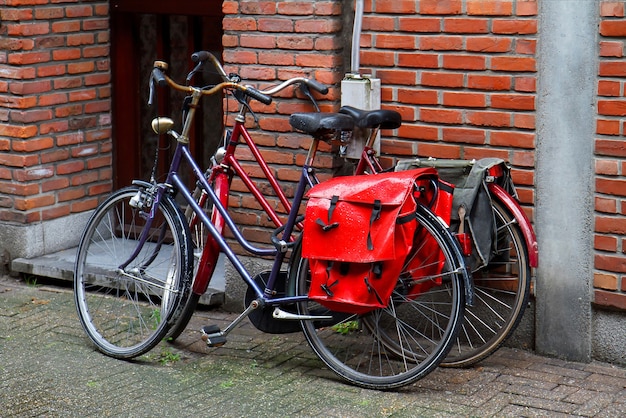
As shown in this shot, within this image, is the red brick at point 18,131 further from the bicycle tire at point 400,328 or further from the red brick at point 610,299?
the red brick at point 610,299

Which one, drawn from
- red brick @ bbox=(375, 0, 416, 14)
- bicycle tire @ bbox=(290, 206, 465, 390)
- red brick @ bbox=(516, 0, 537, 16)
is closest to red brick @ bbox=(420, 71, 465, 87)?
red brick @ bbox=(375, 0, 416, 14)

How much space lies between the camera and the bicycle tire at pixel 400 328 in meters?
5.21

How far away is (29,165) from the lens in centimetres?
729

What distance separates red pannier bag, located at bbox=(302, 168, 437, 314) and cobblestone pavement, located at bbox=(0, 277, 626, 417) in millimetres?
473

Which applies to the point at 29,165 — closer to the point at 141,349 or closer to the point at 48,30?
the point at 48,30

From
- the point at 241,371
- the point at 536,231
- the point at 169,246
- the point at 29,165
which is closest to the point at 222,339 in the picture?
the point at 241,371

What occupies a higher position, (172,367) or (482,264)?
(482,264)

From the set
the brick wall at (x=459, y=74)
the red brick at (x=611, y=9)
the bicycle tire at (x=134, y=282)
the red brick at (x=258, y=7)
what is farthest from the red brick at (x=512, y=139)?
the bicycle tire at (x=134, y=282)

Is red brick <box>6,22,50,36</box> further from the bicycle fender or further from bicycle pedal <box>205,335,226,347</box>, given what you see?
the bicycle fender

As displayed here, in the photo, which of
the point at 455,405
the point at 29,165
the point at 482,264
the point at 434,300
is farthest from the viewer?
the point at 29,165

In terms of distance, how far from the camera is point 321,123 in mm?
5473

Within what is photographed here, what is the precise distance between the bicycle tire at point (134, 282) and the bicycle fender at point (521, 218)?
1543mm

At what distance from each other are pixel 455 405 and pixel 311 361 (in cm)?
93

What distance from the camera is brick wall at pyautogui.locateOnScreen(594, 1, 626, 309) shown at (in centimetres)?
540
